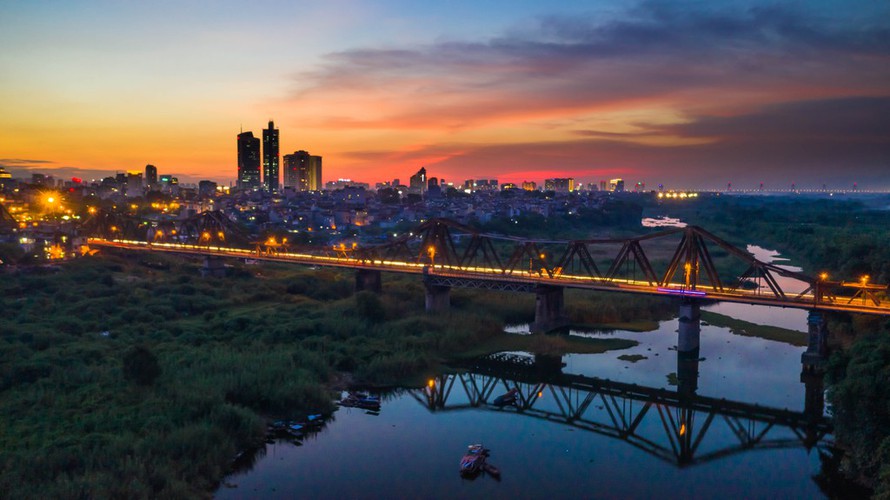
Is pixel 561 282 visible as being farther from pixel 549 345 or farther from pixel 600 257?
pixel 600 257

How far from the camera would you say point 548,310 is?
54.5 metres

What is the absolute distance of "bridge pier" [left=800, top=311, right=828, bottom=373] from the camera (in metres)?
42.4

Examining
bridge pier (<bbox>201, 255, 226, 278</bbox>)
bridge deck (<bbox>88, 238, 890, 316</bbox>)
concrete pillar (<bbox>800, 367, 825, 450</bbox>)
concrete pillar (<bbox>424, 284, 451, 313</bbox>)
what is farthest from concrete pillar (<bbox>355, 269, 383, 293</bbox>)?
concrete pillar (<bbox>800, 367, 825, 450</bbox>)

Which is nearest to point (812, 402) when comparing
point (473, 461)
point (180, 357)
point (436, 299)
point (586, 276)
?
point (473, 461)

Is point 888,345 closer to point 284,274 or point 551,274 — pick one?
point 551,274

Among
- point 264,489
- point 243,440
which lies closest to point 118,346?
point 243,440

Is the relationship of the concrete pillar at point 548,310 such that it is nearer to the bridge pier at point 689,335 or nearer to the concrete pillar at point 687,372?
the bridge pier at point 689,335

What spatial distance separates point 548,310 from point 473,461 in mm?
27329

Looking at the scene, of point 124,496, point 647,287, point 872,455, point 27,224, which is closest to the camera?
point 124,496

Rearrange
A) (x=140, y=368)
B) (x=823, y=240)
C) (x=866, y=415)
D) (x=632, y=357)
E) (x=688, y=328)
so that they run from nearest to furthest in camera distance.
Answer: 1. (x=866, y=415)
2. (x=140, y=368)
3. (x=632, y=357)
4. (x=688, y=328)
5. (x=823, y=240)

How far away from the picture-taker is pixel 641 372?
141 feet

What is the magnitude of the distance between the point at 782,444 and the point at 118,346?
128 feet

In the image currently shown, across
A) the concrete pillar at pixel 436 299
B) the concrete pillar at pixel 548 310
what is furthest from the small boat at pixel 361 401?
the concrete pillar at pixel 436 299

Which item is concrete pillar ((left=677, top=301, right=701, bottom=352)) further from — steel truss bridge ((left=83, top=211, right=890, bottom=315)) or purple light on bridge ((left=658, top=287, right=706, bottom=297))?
steel truss bridge ((left=83, top=211, right=890, bottom=315))
